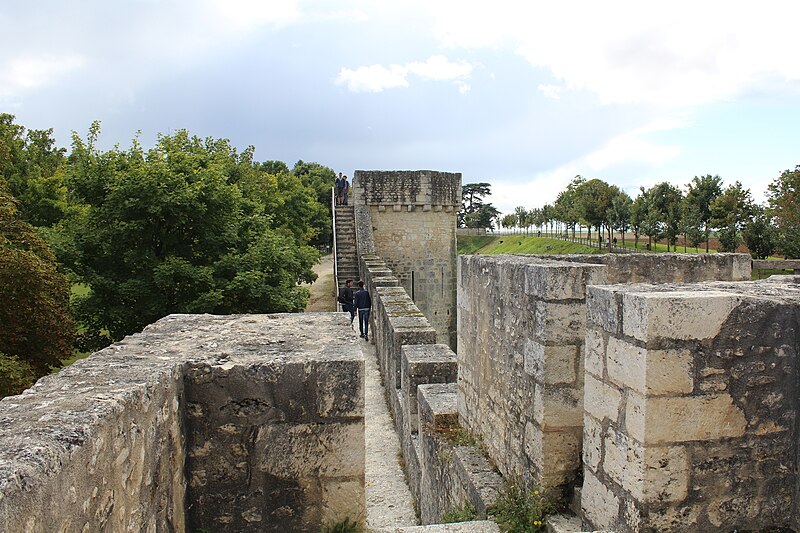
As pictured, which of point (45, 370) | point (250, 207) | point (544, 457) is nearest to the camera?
point (544, 457)

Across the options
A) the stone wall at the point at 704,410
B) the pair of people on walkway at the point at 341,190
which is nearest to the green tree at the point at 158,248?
the stone wall at the point at 704,410

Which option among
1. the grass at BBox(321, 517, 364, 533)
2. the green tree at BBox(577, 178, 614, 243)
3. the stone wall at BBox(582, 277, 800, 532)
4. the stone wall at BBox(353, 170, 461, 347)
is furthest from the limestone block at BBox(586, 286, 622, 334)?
the green tree at BBox(577, 178, 614, 243)

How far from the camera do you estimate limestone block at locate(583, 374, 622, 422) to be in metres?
3.00

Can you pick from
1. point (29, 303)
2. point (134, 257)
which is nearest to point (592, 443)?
point (29, 303)

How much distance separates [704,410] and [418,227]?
60.4 feet

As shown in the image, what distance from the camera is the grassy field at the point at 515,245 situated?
47562 mm

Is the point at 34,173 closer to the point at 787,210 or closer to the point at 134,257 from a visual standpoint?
the point at 134,257

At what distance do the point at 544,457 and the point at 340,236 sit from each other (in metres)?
19.5

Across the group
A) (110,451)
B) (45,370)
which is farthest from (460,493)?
(45,370)

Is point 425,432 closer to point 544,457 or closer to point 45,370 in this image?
point 544,457

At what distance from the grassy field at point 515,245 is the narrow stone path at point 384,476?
35.8 m

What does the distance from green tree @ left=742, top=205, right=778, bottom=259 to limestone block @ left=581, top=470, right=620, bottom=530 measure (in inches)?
1090

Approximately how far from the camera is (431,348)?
801 cm

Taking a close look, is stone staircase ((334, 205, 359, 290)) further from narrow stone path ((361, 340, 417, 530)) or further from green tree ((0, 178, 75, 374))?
narrow stone path ((361, 340, 417, 530))
